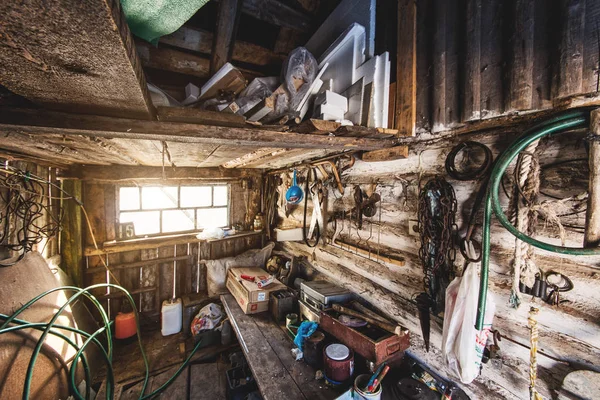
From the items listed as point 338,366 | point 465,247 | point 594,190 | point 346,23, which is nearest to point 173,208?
point 338,366

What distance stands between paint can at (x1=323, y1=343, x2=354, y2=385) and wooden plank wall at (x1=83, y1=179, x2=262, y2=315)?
3931 millimetres

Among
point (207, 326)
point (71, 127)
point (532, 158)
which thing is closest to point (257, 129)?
point (71, 127)

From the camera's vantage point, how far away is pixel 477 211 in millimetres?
2037

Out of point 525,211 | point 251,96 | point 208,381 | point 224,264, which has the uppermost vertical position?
point 251,96

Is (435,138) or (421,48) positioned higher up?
(421,48)

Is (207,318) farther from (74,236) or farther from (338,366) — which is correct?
(338,366)

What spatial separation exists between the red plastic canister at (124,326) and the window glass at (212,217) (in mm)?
2206

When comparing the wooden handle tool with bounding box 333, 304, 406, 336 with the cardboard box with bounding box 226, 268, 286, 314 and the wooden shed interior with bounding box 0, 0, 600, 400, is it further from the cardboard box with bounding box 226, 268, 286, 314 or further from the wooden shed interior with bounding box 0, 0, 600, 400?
the cardboard box with bounding box 226, 268, 286, 314

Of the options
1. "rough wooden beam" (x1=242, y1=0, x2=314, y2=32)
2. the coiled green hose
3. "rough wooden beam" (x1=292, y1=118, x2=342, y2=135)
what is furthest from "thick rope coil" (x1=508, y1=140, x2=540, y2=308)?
the coiled green hose

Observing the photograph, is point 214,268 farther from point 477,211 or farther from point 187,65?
point 477,211

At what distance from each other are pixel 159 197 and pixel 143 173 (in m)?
0.67

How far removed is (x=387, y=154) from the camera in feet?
8.80

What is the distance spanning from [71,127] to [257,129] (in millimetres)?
1133

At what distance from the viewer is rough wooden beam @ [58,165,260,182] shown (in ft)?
14.0
